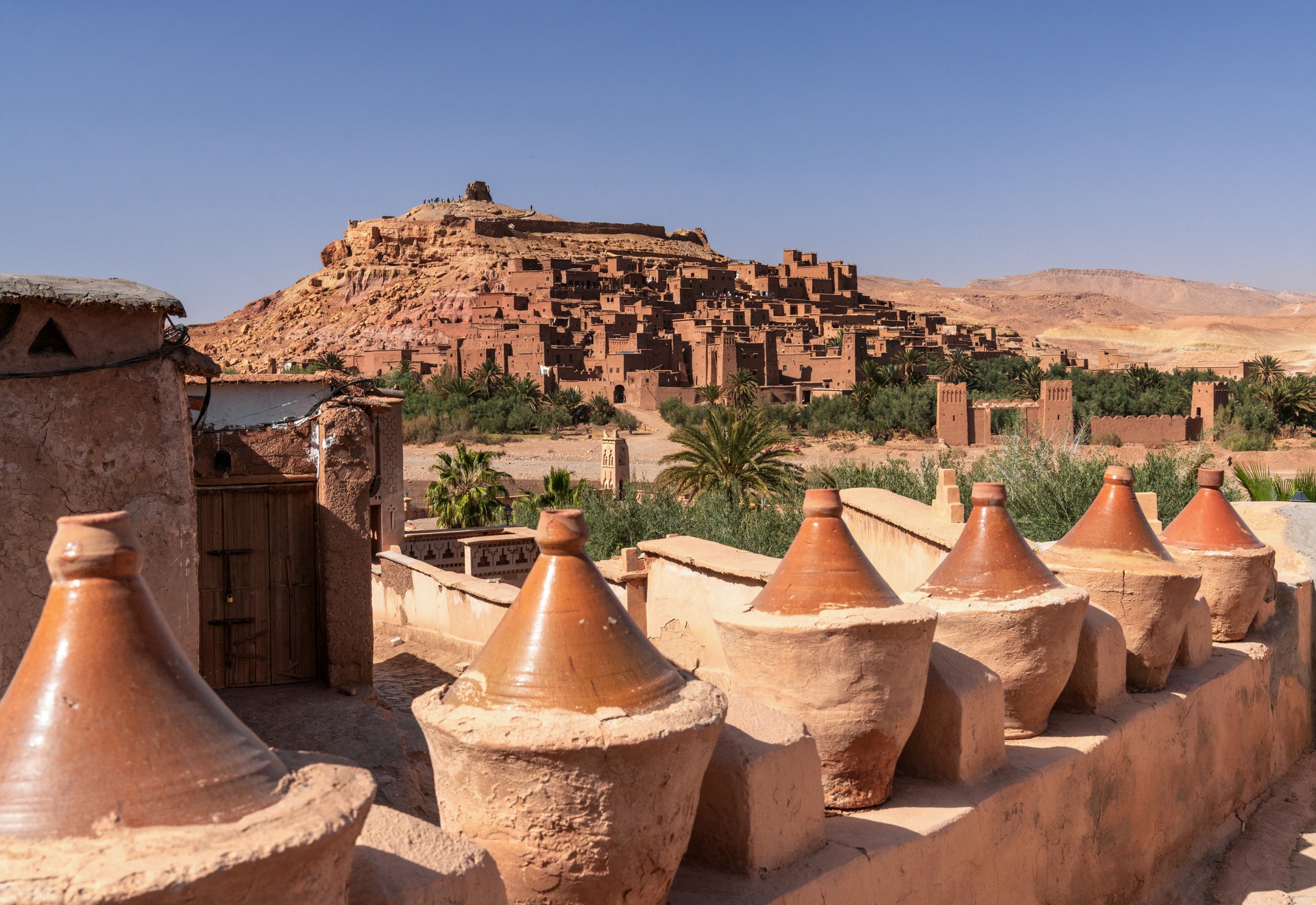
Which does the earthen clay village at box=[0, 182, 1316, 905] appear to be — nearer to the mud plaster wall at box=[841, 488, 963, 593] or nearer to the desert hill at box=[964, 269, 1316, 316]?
the mud plaster wall at box=[841, 488, 963, 593]

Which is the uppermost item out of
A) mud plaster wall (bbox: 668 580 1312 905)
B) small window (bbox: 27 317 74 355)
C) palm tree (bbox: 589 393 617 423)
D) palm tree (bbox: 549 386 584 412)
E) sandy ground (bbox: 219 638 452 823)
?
palm tree (bbox: 549 386 584 412)

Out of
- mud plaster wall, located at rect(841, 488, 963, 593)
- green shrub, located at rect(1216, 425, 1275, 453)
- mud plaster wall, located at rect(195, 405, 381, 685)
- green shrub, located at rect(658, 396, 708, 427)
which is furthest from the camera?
green shrub, located at rect(658, 396, 708, 427)

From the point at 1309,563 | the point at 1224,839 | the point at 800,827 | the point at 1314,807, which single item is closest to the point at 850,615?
the point at 800,827

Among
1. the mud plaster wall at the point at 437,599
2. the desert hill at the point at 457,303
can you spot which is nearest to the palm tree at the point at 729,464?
the mud plaster wall at the point at 437,599

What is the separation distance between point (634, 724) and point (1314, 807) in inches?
162

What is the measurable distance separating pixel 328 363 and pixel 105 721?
48.9 meters

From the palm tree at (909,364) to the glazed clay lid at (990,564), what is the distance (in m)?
46.7

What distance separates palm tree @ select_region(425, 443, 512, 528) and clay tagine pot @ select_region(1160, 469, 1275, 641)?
15470mm

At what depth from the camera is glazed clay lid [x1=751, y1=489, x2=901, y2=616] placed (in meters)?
3.03

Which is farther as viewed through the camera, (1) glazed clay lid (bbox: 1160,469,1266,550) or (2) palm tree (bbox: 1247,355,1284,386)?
(2) palm tree (bbox: 1247,355,1284,386)

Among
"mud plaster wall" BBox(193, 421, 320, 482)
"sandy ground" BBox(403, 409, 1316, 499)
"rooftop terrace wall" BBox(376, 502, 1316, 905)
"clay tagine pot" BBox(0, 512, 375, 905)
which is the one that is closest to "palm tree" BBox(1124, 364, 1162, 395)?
"sandy ground" BBox(403, 409, 1316, 499)

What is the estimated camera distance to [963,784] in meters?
3.28

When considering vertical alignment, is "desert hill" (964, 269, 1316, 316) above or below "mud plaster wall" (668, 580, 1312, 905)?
above

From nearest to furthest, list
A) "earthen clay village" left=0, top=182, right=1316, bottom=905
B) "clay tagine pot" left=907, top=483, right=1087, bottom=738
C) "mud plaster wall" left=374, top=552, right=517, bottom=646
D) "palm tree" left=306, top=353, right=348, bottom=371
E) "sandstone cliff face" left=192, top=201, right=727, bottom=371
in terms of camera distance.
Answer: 1. "earthen clay village" left=0, top=182, right=1316, bottom=905
2. "clay tagine pot" left=907, top=483, right=1087, bottom=738
3. "mud plaster wall" left=374, top=552, right=517, bottom=646
4. "palm tree" left=306, top=353, right=348, bottom=371
5. "sandstone cliff face" left=192, top=201, right=727, bottom=371
